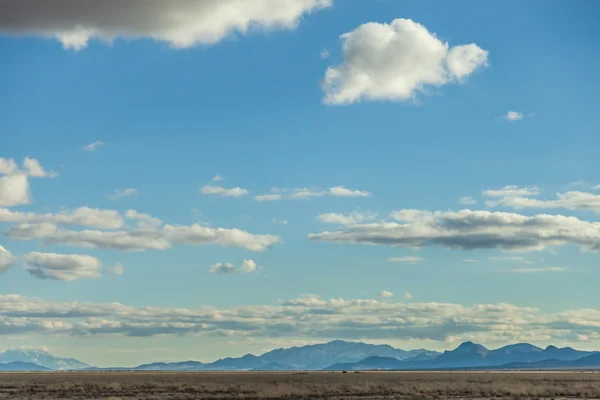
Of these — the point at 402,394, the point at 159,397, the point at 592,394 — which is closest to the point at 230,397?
the point at 159,397

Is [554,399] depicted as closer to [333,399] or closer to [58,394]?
[333,399]

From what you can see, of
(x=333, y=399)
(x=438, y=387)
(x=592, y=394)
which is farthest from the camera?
(x=438, y=387)

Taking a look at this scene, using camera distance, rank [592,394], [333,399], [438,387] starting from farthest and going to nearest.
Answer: [438,387]
[592,394]
[333,399]

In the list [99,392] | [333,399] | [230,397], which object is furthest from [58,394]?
[333,399]

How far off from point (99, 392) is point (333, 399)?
28.0 metres

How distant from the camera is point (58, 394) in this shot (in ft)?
275

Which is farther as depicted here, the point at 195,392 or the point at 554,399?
the point at 195,392

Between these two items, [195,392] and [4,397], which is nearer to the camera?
[4,397]

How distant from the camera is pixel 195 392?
87.6 meters

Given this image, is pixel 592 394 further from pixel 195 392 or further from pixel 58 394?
pixel 58 394

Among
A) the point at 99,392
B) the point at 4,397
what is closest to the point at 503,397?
the point at 99,392

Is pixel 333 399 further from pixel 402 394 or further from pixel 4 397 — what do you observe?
pixel 4 397

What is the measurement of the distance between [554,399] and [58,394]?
162ft

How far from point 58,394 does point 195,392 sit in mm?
14182
